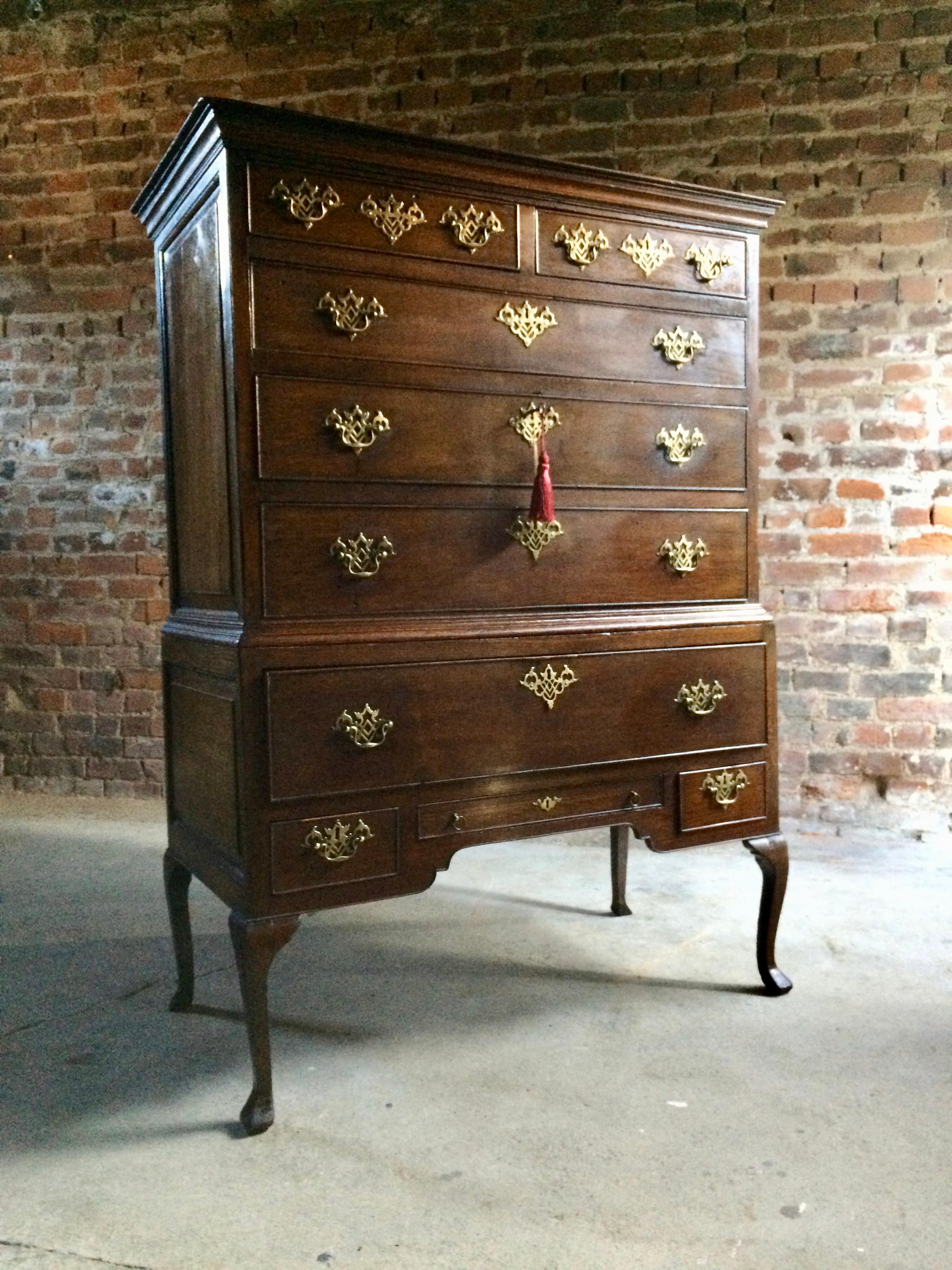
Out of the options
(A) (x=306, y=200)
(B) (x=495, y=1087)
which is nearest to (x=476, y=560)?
(A) (x=306, y=200)

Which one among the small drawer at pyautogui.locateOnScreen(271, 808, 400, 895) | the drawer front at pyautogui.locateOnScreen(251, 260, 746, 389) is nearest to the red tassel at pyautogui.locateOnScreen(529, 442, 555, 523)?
the drawer front at pyautogui.locateOnScreen(251, 260, 746, 389)

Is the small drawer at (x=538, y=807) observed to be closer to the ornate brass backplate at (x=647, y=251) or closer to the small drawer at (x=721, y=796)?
the small drawer at (x=721, y=796)

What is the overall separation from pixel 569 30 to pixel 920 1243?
11.7 ft

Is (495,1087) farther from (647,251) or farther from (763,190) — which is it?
(763,190)

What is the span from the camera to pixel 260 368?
178 cm

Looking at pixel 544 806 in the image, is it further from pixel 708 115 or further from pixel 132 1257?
pixel 708 115

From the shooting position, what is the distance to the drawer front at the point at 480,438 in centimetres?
181

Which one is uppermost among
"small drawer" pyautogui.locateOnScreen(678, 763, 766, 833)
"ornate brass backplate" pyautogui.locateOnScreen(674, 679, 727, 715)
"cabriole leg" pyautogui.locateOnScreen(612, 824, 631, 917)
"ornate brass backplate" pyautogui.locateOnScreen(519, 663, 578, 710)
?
"ornate brass backplate" pyautogui.locateOnScreen(519, 663, 578, 710)

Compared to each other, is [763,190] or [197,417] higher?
[763,190]

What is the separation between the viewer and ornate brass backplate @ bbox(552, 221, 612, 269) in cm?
204

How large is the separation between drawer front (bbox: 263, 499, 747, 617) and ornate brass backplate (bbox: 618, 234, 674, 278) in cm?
52

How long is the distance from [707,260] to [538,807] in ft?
4.09

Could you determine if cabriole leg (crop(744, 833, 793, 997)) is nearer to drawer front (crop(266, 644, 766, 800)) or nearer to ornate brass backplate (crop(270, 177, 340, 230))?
drawer front (crop(266, 644, 766, 800))

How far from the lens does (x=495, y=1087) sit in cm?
188
